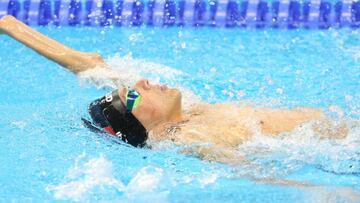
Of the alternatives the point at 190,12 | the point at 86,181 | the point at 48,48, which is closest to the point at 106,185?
the point at 86,181

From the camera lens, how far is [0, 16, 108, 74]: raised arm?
3.30 m

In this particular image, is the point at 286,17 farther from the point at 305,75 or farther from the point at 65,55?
the point at 65,55

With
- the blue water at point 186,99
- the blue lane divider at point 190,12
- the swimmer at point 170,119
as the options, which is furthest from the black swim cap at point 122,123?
the blue lane divider at point 190,12

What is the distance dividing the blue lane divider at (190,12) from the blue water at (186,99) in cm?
8

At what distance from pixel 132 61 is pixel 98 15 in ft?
2.67

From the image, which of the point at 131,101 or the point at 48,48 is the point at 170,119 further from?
the point at 48,48

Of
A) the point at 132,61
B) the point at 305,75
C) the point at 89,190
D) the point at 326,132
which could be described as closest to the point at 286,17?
the point at 305,75

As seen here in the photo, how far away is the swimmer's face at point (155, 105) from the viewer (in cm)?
313

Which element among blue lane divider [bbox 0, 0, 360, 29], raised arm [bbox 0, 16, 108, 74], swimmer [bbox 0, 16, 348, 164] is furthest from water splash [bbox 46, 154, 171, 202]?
blue lane divider [bbox 0, 0, 360, 29]

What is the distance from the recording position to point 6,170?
3.33 meters

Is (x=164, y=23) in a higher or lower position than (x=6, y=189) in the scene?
higher

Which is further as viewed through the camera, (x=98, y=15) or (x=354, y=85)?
(x=98, y=15)

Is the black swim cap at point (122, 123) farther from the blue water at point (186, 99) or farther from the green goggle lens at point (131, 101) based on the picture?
the blue water at point (186, 99)

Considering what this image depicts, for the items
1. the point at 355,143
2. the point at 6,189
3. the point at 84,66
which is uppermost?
the point at 84,66
